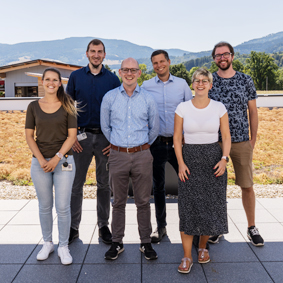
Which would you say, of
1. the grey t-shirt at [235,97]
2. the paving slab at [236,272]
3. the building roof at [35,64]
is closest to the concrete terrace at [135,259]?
the paving slab at [236,272]

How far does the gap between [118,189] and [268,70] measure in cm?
7208

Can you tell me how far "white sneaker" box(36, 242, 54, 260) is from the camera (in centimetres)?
285

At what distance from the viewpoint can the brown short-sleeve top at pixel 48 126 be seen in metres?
2.65

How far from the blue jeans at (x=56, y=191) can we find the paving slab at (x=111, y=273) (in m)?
0.40

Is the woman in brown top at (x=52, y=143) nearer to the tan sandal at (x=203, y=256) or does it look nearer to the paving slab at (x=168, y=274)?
the paving slab at (x=168, y=274)

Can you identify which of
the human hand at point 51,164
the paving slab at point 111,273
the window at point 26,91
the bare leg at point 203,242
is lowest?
the paving slab at point 111,273

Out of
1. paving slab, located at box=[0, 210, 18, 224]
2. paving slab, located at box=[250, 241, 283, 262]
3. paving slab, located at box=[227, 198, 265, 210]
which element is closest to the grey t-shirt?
paving slab, located at box=[250, 241, 283, 262]

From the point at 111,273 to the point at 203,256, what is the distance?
2.90ft

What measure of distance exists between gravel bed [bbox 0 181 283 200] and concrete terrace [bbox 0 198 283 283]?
102cm

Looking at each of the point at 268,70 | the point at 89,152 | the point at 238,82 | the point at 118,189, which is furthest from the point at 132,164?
the point at 268,70

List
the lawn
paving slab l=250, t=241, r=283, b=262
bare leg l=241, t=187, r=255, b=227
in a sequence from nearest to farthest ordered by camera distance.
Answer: paving slab l=250, t=241, r=283, b=262, bare leg l=241, t=187, r=255, b=227, the lawn

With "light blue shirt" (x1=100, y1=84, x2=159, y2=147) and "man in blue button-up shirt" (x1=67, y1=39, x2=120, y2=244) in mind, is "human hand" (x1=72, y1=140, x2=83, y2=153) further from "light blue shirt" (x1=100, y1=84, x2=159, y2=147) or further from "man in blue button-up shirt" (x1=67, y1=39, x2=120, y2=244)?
"light blue shirt" (x1=100, y1=84, x2=159, y2=147)

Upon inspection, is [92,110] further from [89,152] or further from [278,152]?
[278,152]

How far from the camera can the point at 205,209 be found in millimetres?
2645
